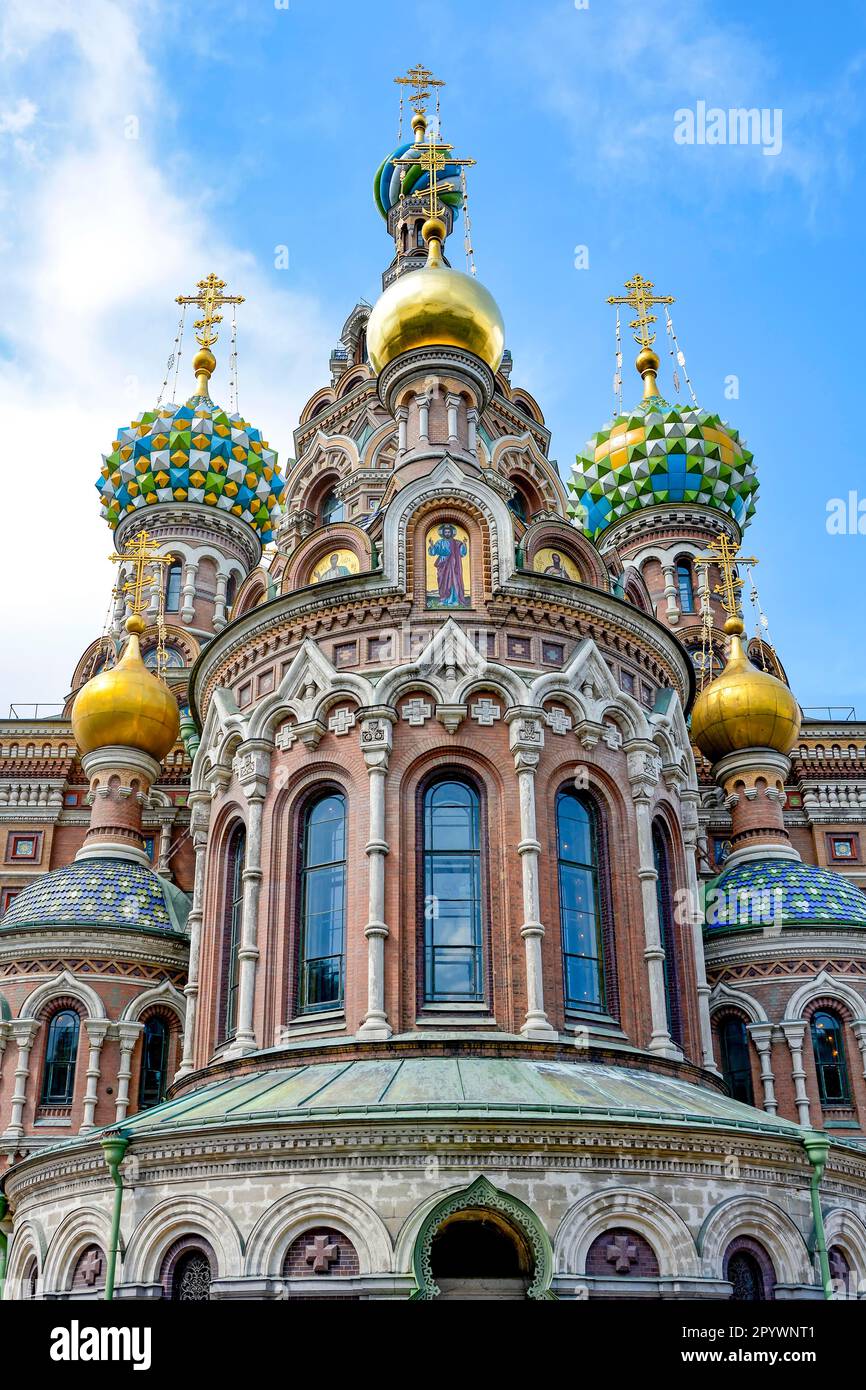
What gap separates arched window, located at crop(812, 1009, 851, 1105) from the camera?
18.1 metres

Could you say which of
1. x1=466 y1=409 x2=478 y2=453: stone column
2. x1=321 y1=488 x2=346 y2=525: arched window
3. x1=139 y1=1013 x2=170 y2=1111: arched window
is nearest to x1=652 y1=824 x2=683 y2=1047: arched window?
x1=466 y1=409 x2=478 y2=453: stone column

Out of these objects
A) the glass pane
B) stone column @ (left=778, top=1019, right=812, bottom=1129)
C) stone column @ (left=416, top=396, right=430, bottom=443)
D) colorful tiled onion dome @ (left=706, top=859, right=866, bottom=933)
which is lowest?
stone column @ (left=778, top=1019, right=812, bottom=1129)

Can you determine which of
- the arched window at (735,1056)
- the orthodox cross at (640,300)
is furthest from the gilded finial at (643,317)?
the arched window at (735,1056)

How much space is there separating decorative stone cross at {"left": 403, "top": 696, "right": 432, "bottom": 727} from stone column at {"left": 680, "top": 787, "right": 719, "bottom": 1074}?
3.64m

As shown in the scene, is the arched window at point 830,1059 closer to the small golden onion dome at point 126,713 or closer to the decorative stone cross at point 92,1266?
the decorative stone cross at point 92,1266

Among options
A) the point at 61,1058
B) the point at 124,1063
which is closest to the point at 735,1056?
the point at 124,1063

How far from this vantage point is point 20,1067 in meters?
17.9

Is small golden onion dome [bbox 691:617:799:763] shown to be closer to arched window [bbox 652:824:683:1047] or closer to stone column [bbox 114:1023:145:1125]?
arched window [bbox 652:824:683:1047]

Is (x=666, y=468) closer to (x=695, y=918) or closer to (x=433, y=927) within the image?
(x=695, y=918)

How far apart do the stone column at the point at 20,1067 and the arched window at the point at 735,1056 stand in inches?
361

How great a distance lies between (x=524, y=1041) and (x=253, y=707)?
16.9ft

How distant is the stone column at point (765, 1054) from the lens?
18.1 m
